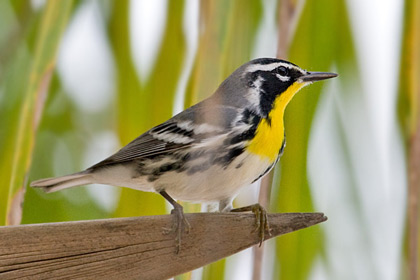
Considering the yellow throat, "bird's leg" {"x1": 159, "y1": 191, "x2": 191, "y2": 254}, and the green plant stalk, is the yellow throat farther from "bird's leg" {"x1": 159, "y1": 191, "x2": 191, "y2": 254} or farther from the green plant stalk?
the green plant stalk

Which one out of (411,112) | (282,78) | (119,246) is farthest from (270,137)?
(411,112)

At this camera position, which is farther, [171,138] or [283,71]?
[171,138]

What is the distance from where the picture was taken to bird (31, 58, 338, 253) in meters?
0.78

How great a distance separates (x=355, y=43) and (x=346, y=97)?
47 mm

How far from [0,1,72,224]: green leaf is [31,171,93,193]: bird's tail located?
12cm

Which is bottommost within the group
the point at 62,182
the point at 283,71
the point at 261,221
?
the point at 261,221

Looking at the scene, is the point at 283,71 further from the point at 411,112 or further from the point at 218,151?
the point at 411,112

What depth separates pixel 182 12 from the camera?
0.45m

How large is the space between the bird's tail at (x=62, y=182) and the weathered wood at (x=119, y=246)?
0.07m

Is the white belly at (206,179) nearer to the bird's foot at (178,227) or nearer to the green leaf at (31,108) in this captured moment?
the bird's foot at (178,227)

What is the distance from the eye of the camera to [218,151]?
85 centimetres

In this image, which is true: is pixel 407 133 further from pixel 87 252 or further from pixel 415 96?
pixel 87 252

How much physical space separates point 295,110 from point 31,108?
0.24 meters

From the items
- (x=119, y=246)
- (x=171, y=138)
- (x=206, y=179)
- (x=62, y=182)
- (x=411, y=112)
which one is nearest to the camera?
(x=411, y=112)
